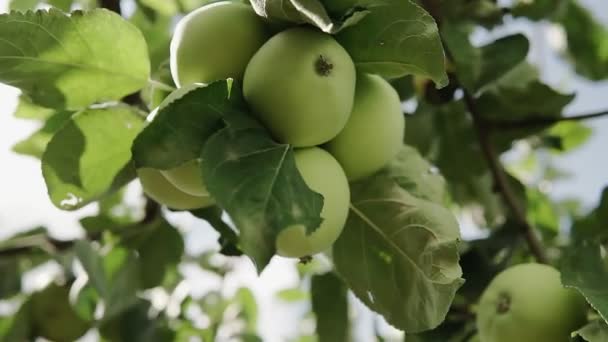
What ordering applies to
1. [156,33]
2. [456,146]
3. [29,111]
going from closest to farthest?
1. [29,111]
2. [156,33]
3. [456,146]

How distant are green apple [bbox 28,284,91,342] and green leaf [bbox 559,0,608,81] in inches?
42.3

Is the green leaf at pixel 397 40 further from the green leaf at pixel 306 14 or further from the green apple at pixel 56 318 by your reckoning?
the green apple at pixel 56 318

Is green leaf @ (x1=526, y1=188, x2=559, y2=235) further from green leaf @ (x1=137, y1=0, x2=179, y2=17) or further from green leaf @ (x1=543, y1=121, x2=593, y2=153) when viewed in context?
green leaf @ (x1=137, y1=0, x2=179, y2=17)

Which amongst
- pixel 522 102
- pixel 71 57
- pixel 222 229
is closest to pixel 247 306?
pixel 522 102

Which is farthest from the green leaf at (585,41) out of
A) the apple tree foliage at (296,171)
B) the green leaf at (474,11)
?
the green leaf at (474,11)

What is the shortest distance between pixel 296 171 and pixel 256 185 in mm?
38

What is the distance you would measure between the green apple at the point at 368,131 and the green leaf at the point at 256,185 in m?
0.09

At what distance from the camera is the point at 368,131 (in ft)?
2.59

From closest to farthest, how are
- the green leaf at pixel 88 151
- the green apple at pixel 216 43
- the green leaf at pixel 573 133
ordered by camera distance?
the green apple at pixel 216 43 < the green leaf at pixel 88 151 < the green leaf at pixel 573 133

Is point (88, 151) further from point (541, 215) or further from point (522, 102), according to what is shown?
point (541, 215)

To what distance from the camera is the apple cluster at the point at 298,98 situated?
71 cm

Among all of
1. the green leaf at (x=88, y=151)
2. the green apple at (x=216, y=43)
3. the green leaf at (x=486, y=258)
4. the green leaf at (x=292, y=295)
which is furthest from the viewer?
the green leaf at (x=292, y=295)

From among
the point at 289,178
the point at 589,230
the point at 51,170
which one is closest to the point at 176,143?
the point at 289,178

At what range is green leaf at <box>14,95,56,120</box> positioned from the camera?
42.1 inches
